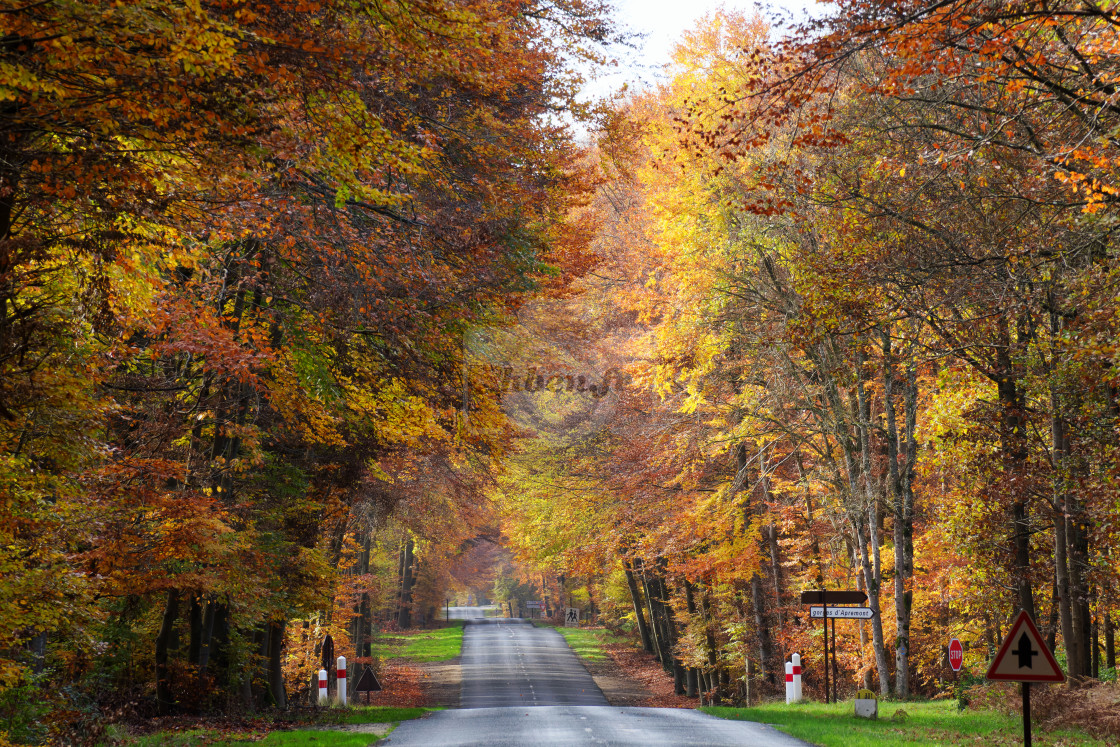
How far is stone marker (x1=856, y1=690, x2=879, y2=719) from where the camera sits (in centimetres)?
1499

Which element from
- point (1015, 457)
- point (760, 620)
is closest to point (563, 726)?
point (1015, 457)

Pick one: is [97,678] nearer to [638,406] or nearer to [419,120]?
[419,120]

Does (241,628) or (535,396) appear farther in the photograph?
(535,396)

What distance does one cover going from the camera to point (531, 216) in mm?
13086

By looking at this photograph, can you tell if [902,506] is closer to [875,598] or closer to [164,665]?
[875,598]

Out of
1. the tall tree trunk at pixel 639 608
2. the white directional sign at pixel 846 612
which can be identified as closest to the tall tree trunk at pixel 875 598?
the white directional sign at pixel 846 612

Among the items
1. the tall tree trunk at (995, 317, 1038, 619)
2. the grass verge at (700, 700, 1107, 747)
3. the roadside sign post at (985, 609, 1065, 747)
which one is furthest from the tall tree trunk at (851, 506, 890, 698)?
the roadside sign post at (985, 609, 1065, 747)

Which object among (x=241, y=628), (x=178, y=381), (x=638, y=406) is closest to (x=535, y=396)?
(x=638, y=406)

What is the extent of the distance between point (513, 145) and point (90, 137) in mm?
6601

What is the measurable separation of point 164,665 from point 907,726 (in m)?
12.1

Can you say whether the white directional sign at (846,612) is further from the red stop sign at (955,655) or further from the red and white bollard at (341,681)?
the red and white bollard at (341,681)

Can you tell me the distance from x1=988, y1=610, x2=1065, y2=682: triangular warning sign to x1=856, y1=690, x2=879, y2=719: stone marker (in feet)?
25.5

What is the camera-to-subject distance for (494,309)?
44.5ft

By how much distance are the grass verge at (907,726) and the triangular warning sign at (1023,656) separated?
14.6 ft
